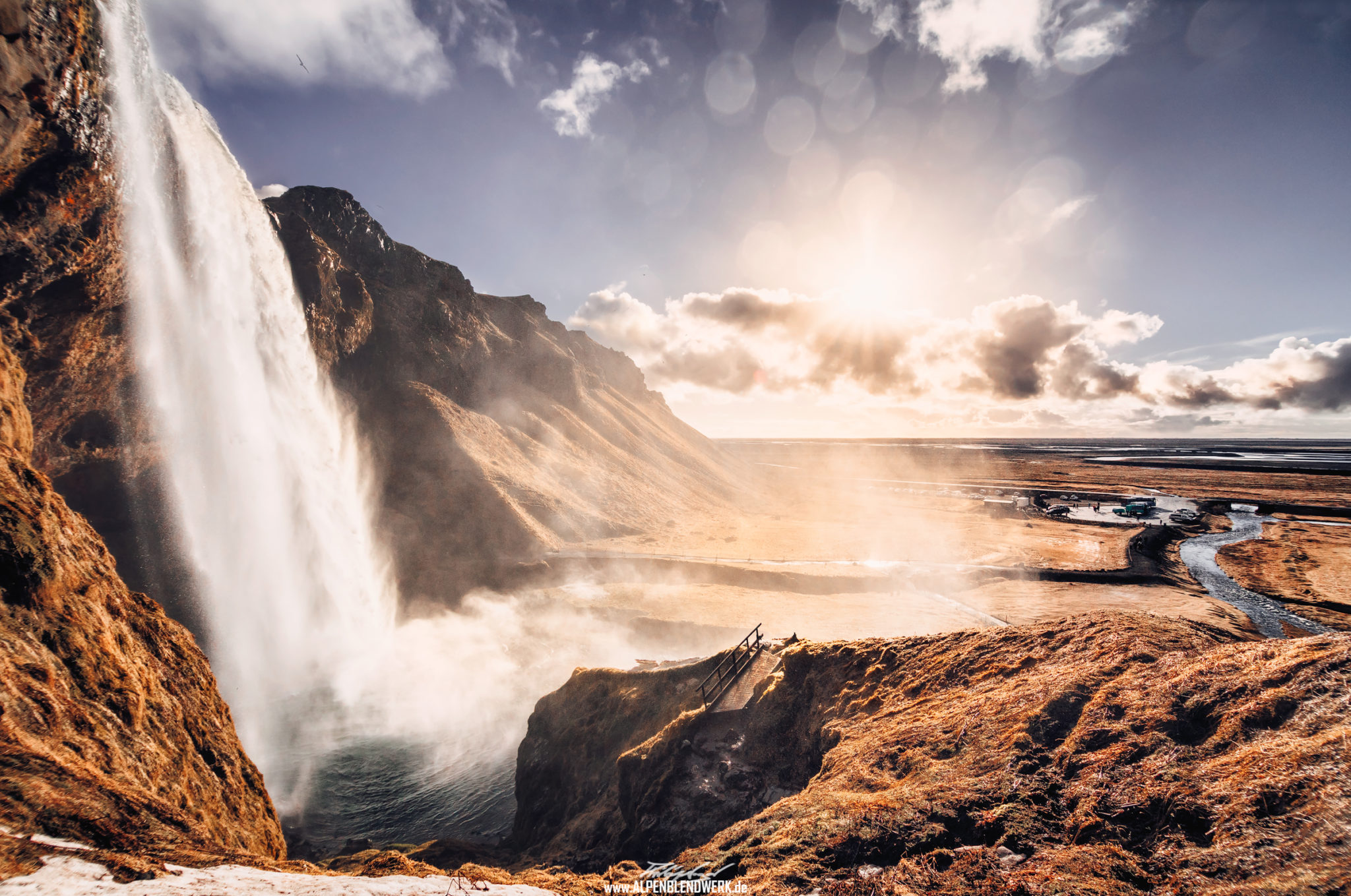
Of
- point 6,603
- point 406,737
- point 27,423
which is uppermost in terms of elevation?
point 27,423

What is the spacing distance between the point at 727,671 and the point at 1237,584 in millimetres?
38682

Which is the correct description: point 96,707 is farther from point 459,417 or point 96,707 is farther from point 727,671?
point 459,417

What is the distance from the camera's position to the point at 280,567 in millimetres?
21797

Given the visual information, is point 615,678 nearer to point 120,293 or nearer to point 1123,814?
point 1123,814

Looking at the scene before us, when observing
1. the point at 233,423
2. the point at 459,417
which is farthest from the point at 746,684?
the point at 459,417

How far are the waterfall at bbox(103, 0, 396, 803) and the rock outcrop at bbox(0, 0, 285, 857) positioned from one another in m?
1.44

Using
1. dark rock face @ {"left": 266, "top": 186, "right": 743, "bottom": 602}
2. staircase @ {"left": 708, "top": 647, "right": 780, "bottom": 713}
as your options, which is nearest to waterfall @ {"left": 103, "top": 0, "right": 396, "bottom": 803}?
dark rock face @ {"left": 266, "top": 186, "right": 743, "bottom": 602}

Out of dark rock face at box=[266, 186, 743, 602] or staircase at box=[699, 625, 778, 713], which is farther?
dark rock face at box=[266, 186, 743, 602]

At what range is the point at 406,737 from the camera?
17.4 m

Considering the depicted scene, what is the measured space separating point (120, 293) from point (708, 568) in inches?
1204

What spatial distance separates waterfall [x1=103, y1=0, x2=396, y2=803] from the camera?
16469 millimetres

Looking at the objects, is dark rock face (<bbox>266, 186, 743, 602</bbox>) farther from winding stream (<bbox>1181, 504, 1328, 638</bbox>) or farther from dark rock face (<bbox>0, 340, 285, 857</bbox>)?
winding stream (<bbox>1181, 504, 1328, 638</bbox>)

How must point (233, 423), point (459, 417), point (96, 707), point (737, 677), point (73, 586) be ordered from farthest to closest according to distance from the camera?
point (459, 417), point (233, 423), point (737, 677), point (73, 586), point (96, 707)

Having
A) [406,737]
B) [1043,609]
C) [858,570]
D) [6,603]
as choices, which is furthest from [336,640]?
[1043,609]
